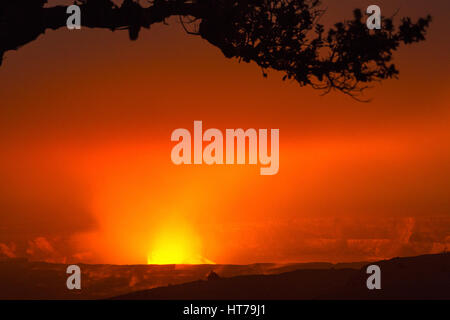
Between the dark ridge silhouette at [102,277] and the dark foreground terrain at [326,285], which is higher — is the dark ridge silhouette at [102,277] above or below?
above

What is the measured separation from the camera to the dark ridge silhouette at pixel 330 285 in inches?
578

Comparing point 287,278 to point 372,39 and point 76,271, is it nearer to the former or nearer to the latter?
point 76,271

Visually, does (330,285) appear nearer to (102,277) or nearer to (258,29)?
(258,29)

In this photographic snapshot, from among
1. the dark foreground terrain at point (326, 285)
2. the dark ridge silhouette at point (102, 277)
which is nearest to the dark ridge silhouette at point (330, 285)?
the dark foreground terrain at point (326, 285)

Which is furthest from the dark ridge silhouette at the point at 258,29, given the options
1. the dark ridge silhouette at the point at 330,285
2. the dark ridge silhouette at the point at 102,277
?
the dark ridge silhouette at the point at 102,277

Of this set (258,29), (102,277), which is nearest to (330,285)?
(258,29)

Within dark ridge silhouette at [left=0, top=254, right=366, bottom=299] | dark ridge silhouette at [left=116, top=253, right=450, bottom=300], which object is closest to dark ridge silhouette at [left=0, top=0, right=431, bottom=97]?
dark ridge silhouette at [left=116, top=253, right=450, bottom=300]

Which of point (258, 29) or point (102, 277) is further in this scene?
point (102, 277)

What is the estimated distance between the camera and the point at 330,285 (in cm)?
1831

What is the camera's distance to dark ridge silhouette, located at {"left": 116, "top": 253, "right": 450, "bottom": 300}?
14680mm

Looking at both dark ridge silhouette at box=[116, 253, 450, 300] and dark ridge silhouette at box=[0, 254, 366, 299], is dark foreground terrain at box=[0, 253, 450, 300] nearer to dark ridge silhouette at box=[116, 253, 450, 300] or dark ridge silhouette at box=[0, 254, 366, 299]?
dark ridge silhouette at box=[116, 253, 450, 300]

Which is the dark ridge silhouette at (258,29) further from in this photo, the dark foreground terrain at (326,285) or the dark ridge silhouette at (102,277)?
the dark ridge silhouette at (102,277)

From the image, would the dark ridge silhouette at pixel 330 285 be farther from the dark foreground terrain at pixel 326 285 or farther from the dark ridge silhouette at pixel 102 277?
the dark ridge silhouette at pixel 102 277

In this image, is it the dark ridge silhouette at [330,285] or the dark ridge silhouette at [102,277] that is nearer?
the dark ridge silhouette at [330,285]
